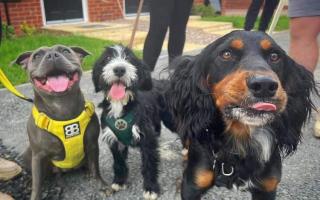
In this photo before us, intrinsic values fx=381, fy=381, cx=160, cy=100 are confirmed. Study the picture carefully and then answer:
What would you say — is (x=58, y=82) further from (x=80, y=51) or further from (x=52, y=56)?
(x=80, y=51)

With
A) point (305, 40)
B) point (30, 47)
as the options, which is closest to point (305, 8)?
point (305, 40)

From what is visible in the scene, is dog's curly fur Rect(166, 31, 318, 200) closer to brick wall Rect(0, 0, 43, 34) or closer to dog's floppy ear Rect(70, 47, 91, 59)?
dog's floppy ear Rect(70, 47, 91, 59)

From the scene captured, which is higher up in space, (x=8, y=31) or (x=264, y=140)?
(x=264, y=140)

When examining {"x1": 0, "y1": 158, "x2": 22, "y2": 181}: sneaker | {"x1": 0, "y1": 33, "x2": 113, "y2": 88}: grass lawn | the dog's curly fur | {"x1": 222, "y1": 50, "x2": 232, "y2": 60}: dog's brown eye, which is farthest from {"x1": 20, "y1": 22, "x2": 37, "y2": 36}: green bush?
{"x1": 222, "y1": 50, "x2": 232, "y2": 60}: dog's brown eye

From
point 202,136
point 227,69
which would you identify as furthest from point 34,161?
point 227,69

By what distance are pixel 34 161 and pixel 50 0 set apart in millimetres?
7804

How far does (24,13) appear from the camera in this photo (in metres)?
8.78

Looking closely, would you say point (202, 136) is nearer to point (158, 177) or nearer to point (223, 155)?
point (223, 155)

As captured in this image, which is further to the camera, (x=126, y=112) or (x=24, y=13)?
(x=24, y=13)

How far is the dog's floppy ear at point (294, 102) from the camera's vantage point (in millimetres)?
2143

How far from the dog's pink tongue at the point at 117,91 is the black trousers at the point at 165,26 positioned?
962 mm

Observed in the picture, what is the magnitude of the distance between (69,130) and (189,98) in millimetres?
812

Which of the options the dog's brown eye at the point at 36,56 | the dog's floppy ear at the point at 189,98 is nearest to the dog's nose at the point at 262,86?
the dog's floppy ear at the point at 189,98

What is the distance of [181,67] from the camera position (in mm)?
2324
